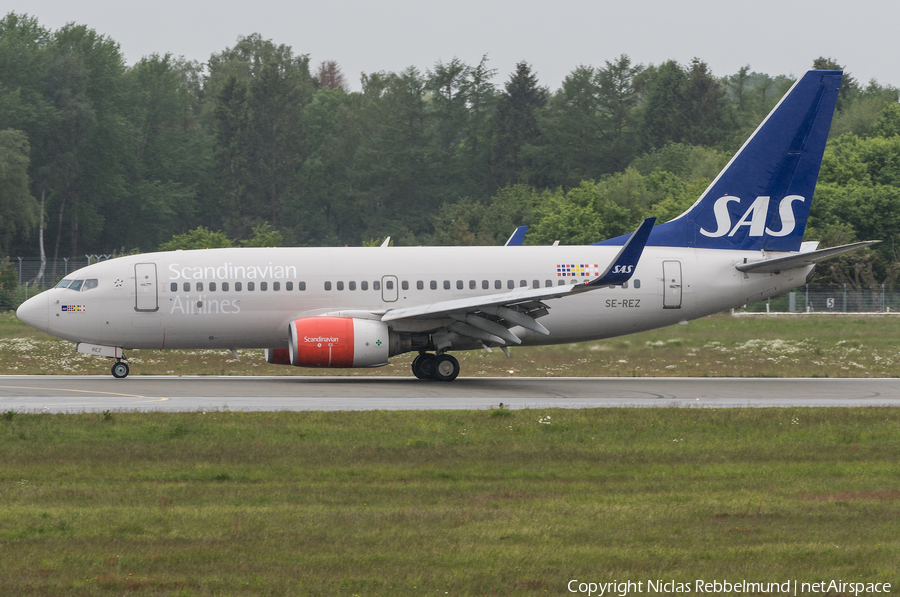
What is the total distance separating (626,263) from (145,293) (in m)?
13.3

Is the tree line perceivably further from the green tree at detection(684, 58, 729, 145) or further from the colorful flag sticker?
the colorful flag sticker

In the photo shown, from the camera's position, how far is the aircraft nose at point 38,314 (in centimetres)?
2850

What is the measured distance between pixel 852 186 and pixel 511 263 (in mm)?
49563

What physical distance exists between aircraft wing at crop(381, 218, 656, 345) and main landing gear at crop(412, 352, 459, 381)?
111 cm

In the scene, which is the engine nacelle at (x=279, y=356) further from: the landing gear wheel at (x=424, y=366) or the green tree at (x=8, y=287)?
the green tree at (x=8, y=287)

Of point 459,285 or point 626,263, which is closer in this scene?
point 626,263

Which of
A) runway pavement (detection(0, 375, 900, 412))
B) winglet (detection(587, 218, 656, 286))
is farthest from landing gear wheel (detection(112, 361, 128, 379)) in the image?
winglet (detection(587, 218, 656, 286))

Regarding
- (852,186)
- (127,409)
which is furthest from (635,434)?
(852,186)

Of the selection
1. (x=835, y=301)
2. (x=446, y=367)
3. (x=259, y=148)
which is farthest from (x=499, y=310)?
(x=259, y=148)

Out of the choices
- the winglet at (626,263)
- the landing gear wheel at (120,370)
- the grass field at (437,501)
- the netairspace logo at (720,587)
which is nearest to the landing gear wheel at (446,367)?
the winglet at (626,263)

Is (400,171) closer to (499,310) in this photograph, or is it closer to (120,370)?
(120,370)

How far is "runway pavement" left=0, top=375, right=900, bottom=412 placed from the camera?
899 inches

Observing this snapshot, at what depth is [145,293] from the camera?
28.5 metres

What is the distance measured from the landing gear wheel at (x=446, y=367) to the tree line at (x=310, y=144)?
56.1 meters
